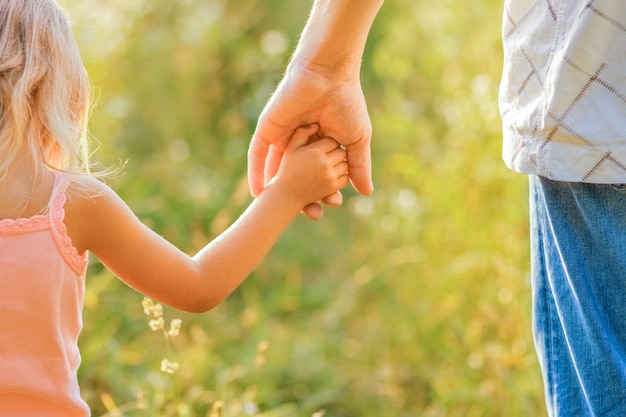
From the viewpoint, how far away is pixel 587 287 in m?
1.58

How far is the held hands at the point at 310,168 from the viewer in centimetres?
196

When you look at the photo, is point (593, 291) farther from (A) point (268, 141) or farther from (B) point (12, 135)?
(B) point (12, 135)

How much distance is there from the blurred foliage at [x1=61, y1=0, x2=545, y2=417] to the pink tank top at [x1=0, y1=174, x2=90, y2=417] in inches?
38.5

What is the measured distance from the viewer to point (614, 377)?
1564mm

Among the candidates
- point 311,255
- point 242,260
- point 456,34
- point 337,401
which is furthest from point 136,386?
point 456,34

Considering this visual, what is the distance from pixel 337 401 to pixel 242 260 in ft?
6.09

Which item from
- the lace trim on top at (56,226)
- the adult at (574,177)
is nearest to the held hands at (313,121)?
the adult at (574,177)

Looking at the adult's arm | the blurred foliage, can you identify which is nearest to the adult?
the adult's arm

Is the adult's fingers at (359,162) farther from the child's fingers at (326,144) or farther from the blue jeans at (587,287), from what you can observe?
the blue jeans at (587,287)

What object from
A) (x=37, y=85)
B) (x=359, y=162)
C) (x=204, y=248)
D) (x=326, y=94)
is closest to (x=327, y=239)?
(x=359, y=162)

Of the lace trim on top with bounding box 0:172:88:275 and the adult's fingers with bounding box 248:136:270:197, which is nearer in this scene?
the lace trim on top with bounding box 0:172:88:275

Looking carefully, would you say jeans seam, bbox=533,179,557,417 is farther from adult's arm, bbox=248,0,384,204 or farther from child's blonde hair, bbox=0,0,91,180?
child's blonde hair, bbox=0,0,91,180

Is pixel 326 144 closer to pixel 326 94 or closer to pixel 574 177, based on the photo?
pixel 326 94

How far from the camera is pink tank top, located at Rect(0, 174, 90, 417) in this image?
1.56m
